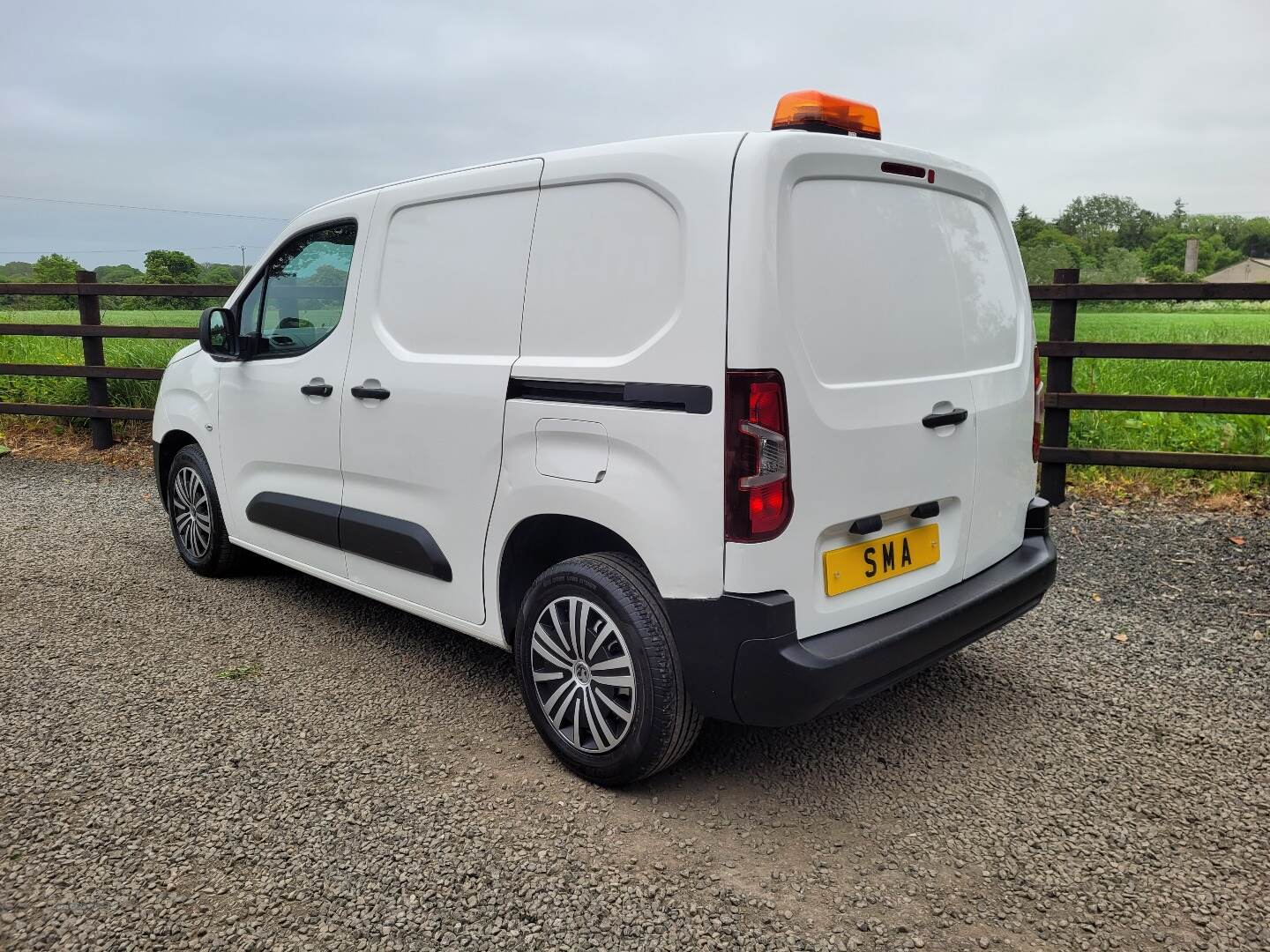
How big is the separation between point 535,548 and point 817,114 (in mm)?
1562

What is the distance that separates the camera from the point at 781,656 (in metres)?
2.34

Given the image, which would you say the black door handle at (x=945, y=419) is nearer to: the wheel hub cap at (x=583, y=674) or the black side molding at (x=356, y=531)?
the wheel hub cap at (x=583, y=674)

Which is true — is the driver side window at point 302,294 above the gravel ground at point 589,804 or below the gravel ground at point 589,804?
above

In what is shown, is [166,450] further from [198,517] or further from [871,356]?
[871,356]

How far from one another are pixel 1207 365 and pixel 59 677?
34.3 feet

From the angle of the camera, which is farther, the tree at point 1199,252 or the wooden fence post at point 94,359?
the tree at point 1199,252

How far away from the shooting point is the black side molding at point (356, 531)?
3.31m

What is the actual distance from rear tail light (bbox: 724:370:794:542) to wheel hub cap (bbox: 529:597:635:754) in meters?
0.54

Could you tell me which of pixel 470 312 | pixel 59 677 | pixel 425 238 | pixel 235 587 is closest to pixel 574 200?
pixel 470 312

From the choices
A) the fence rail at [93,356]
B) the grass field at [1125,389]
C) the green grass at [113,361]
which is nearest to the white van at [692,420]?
the grass field at [1125,389]

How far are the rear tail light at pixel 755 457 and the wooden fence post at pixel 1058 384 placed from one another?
4.60 m

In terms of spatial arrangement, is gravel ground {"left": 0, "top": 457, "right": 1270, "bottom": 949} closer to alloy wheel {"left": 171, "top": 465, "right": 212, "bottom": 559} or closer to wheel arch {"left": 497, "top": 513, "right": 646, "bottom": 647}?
wheel arch {"left": 497, "top": 513, "right": 646, "bottom": 647}

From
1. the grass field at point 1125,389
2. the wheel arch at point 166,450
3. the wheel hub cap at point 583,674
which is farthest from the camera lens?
the grass field at point 1125,389

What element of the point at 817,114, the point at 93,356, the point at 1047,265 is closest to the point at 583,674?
the point at 817,114
